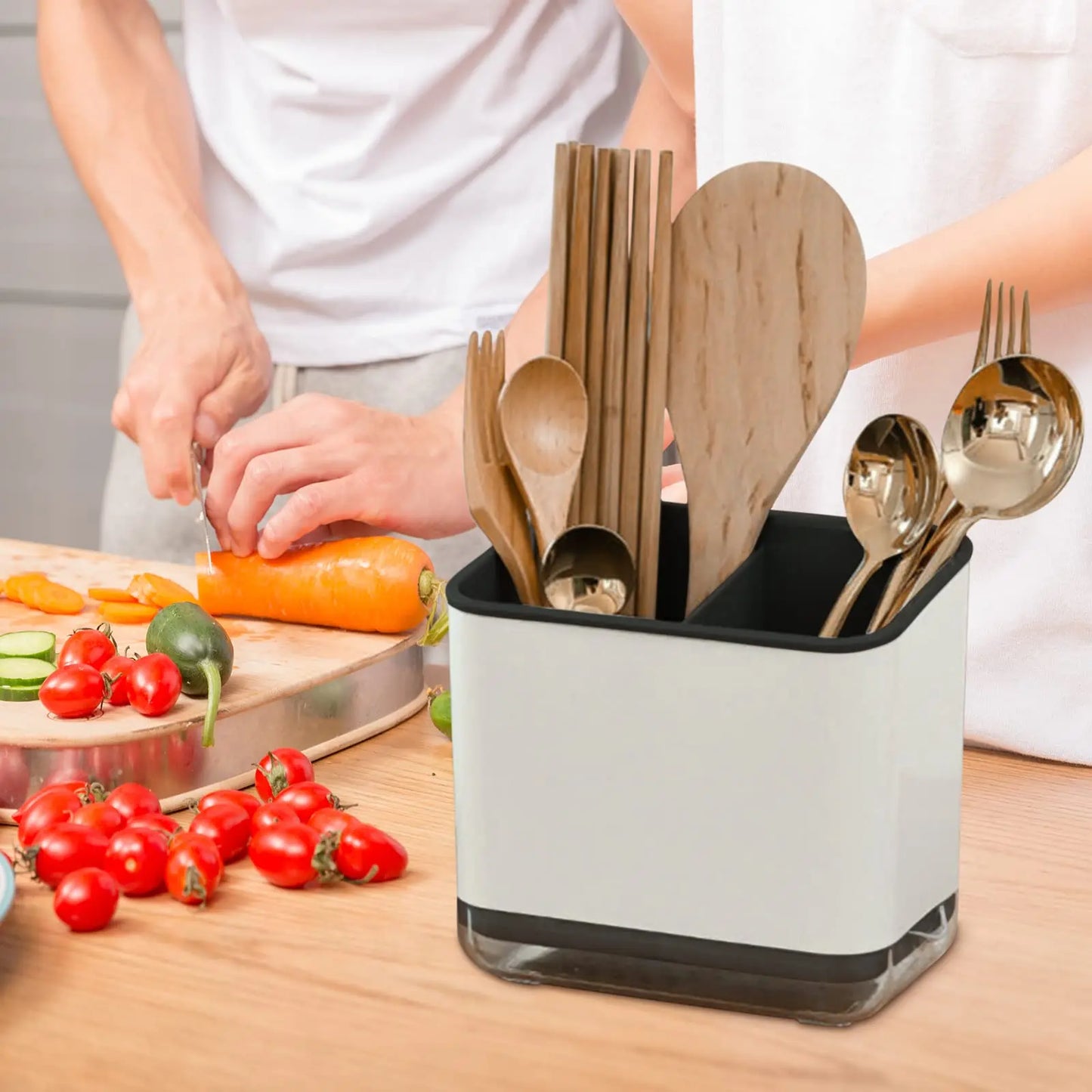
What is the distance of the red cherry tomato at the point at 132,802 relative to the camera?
2.62 feet

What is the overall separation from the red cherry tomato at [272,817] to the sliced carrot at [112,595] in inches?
17.2

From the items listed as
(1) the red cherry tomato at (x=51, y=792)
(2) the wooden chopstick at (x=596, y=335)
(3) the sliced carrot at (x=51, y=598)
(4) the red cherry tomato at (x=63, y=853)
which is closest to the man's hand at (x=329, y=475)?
(3) the sliced carrot at (x=51, y=598)

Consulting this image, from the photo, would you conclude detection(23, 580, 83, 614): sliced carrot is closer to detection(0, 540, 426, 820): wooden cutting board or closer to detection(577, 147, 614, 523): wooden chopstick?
detection(0, 540, 426, 820): wooden cutting board

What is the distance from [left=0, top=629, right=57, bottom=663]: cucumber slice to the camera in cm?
99

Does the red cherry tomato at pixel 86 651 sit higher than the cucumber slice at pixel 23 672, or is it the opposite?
the red cherry tomato at pixel 86 651

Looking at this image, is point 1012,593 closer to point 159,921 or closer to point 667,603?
point 667,603

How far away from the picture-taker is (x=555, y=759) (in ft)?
1.92

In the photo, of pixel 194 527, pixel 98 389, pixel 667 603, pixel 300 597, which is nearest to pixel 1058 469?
pixel 667 603

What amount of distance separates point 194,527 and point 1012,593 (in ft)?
3.26

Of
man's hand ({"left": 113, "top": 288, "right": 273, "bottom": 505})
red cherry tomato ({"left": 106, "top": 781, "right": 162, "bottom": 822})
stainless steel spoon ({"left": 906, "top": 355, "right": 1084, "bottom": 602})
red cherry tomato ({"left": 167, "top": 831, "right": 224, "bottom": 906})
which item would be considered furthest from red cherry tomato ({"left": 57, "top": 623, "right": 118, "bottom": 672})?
stainless steel spoon ({"left": 906, "top": 355, "right": 1084, "bottom": 602})

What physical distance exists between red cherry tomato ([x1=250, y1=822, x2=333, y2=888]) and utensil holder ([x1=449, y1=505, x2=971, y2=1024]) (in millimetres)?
116

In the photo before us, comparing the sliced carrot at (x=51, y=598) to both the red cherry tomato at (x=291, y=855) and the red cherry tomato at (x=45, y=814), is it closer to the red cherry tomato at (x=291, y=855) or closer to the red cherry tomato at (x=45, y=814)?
the red cherry tomato at (x=45, y=814)

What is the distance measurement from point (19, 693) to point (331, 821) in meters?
0.28

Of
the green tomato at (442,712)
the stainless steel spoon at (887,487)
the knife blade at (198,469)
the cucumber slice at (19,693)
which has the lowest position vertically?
the green tomato at (442,712)
